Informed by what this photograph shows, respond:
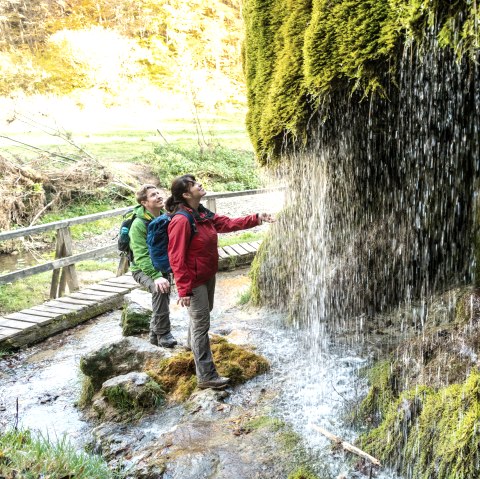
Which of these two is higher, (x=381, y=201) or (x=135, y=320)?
(x=381, y=201)

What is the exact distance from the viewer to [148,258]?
5.24 metres

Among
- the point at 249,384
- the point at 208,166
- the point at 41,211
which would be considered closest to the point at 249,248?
the point at 249,384

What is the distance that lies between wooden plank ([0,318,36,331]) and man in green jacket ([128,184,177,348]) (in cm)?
198

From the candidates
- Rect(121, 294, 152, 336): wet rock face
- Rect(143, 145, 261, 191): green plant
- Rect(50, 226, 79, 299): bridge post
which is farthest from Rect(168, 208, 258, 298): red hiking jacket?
Rect(143, 145, 261, 191): green plant

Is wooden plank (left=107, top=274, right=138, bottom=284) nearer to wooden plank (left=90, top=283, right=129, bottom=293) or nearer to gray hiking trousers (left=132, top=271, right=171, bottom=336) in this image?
wooden plank (left=90, top=283, right=129, bottom=293)

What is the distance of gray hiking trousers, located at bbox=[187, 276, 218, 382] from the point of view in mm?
4309

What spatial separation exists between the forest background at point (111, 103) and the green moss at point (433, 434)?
11589 millimetres

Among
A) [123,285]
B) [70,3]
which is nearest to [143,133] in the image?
[70,3]

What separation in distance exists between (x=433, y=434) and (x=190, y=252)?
2.28 metres

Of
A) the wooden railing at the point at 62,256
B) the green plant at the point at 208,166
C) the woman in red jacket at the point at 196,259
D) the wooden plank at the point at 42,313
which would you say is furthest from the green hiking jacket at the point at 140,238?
the green plant at the point at 208,166

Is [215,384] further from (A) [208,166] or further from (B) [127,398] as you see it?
(A) [208,166]

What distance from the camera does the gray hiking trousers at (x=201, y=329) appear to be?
170 inches

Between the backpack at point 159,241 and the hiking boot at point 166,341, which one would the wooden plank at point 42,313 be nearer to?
the hiking boot at point 166,341

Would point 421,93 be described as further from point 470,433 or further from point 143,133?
point 143,133
